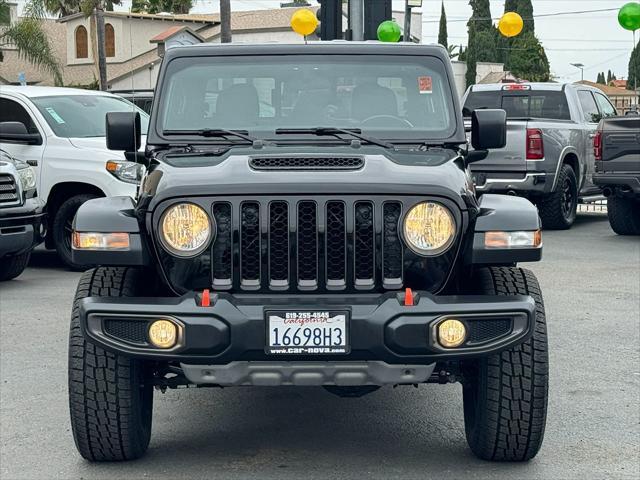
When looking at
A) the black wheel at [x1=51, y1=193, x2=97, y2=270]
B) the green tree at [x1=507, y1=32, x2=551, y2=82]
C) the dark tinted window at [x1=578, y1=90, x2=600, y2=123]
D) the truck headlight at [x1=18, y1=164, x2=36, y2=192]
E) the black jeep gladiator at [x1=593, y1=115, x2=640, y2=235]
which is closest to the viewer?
the truck headlight at [x1=18, y1=164, x2=36, y2=192]

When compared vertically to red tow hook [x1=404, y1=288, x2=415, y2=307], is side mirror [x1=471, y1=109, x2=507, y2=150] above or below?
above

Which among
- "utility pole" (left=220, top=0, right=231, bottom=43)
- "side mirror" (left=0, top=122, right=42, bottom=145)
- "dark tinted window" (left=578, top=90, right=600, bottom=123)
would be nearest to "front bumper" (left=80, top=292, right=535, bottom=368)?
"side mirror" (left=0, top=122, right=42, bottom=145)

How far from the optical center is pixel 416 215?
16.6 feet

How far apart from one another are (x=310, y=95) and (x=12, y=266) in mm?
6260

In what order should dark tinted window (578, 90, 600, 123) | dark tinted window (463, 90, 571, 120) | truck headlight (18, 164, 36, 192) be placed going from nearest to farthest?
truck headlight (18, 164, 36, 192) → dark tinted window (463, 90, 571, 120) → dark tinted window (578, 90, 600, 123)

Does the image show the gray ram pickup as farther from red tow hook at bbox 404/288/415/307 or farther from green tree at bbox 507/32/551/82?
green tree at bbox 507/32/551/82

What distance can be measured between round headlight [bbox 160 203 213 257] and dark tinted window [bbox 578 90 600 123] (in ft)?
42.4

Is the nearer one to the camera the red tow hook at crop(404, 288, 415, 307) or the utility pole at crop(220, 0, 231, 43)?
the red tow hook at crop(404, 288, 415, 307)

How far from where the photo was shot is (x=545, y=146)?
1602 cm

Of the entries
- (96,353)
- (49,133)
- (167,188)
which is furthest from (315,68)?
(49,133)

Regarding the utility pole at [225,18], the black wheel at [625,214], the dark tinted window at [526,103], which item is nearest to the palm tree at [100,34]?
the utility pole at [225,18]

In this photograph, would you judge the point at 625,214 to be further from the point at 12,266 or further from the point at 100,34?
the point at 100,34

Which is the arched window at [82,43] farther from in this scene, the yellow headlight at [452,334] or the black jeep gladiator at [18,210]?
the yellow headlight at [452,334]

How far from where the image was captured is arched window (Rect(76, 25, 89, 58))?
5975cm
